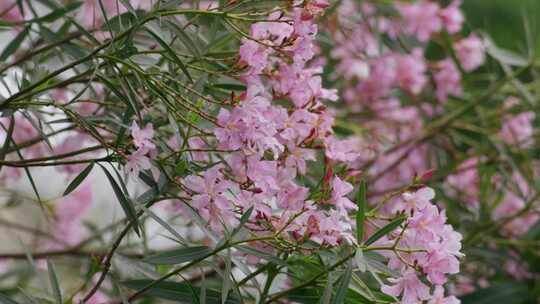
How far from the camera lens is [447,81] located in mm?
1601

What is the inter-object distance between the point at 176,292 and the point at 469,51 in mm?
934

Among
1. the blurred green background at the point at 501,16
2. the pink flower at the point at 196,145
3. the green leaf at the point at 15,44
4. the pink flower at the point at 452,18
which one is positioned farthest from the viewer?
the blurred green background at the point at 501,16

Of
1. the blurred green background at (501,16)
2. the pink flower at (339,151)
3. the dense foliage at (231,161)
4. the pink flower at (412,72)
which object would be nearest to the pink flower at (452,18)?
the pink flower at (412,72)

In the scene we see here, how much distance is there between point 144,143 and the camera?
0.72 meters

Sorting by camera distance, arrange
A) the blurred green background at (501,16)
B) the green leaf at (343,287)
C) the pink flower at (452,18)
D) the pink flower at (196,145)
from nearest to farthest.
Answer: the green leaf at (343,287) < the pink flower at (196,145) < the pink flower at (452,18) < the blurred green background at (501,16)

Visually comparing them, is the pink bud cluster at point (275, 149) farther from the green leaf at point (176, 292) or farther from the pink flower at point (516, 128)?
the pink flower at point (516, 128)

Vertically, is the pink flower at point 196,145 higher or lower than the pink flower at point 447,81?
lower

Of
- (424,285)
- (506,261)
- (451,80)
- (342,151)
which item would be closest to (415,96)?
(451,80)

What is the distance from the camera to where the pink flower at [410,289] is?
2.37 feet

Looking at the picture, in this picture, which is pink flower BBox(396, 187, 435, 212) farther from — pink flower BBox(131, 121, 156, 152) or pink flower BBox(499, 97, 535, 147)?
pink flower BBox(499, 97, 535, 147)

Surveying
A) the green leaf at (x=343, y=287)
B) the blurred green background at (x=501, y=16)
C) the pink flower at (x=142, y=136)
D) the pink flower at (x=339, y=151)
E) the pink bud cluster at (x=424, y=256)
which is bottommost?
the green leaf at (x=343, y=287)

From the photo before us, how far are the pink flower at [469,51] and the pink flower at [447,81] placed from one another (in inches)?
0.8

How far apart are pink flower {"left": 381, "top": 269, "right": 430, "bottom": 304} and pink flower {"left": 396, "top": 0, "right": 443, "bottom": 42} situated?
0.89 meters

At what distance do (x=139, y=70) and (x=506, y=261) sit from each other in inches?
38.1
